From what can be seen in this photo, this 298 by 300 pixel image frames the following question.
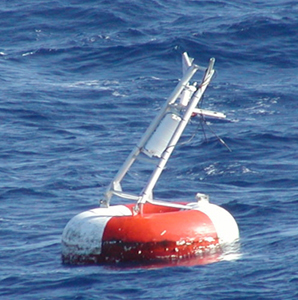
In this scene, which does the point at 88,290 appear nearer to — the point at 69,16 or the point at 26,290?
the point at 26,290

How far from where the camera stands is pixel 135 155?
15.8 metres

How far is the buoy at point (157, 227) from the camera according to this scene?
1478 centimetres

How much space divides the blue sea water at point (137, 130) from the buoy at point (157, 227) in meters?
0.41

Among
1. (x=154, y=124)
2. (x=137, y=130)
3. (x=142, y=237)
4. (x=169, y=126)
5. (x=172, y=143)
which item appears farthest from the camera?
(x=137, y=130)

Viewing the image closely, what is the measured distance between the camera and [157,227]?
14812 millimetres

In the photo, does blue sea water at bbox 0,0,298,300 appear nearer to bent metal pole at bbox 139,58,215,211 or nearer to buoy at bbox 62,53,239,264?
buoy at bbox 62,53,239,264

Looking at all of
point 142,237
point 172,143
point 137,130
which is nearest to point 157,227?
point 142,237

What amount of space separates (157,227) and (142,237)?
0.29 metres

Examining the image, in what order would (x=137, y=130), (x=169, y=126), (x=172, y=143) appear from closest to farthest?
(x=172, y=143)
(x=169, y=126)
(x=137, y=130)

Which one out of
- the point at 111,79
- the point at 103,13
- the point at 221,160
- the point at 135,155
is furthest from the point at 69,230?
the point at 103,13

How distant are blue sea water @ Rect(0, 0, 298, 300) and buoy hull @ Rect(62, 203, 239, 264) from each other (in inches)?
16.0

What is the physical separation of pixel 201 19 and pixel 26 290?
2833 centimetres

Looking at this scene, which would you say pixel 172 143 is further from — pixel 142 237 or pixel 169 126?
pixel 142 237

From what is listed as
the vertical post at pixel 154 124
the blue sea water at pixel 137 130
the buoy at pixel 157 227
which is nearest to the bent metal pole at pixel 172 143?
the buoy at pixel 157 227
